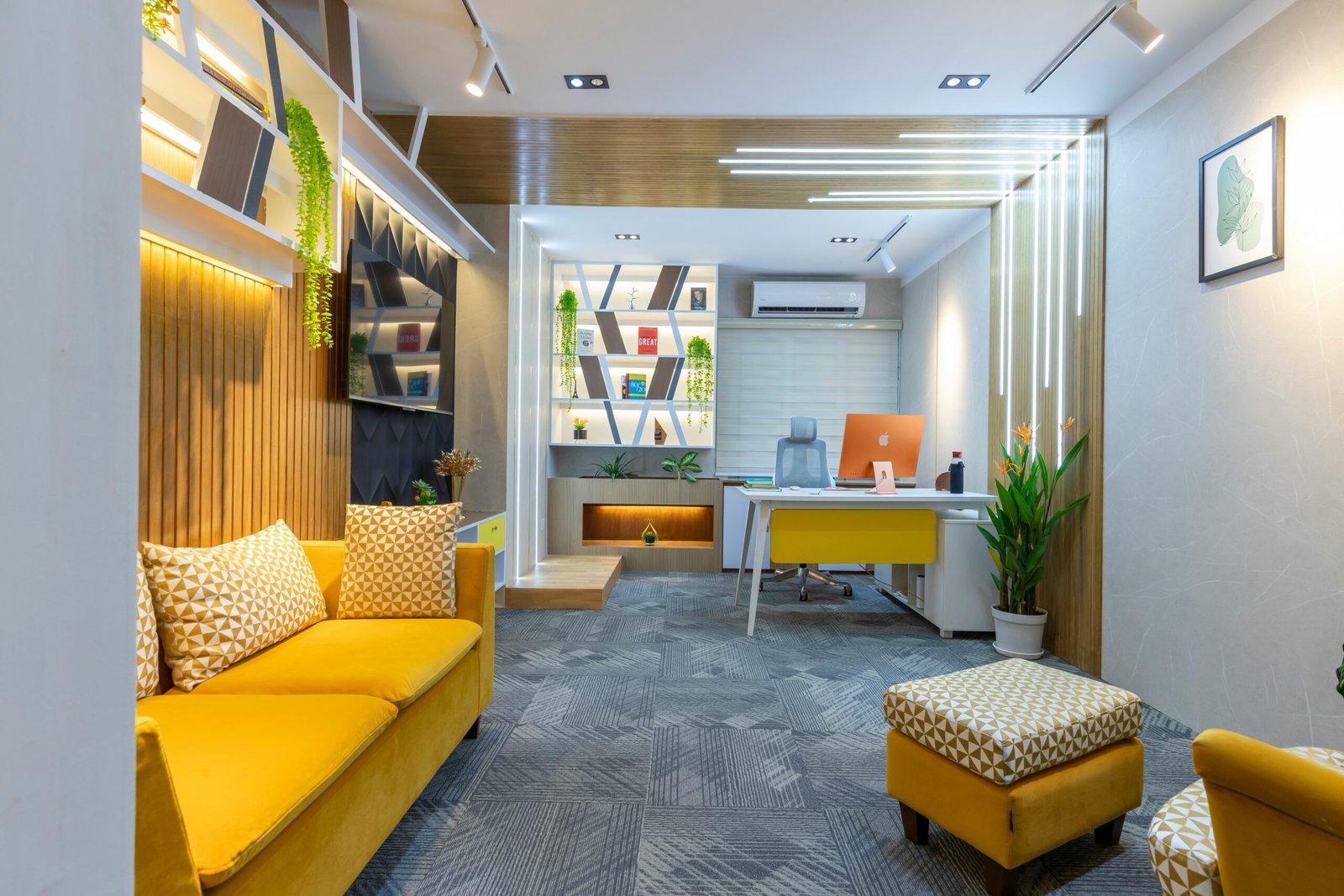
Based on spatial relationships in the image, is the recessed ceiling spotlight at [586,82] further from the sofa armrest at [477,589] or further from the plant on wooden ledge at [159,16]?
the sofa armrest at [477,589]

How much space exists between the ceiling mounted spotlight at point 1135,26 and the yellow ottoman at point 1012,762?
89.5 inches

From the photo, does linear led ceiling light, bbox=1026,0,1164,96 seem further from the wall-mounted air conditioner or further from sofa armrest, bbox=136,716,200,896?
the wall-mounted air conditioner

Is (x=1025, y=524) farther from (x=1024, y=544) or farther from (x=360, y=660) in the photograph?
(x=360, y=660)

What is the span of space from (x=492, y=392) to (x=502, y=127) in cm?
185

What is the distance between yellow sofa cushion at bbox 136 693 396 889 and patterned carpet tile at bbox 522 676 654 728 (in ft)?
4.03

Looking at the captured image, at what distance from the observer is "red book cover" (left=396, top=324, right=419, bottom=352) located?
377cm

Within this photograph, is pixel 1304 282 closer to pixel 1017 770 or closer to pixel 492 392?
pixel 1017 770

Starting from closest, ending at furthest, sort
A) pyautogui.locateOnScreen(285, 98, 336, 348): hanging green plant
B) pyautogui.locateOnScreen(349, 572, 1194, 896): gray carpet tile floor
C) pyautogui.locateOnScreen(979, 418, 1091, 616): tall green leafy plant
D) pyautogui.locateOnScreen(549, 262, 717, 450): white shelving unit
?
pyautogui.locateOnScreen(349, 572, 1194, 896): gray carpet tile floor, pyautogui.locateOnScreen(285, 98, 336, 348): hanging green plant, pyautogui.locateOnScreen(979, 418, 1091, 616): tall green leafy plant, pyautogui.locateOnScreen(549, 262, 717, 450): white shelving unit

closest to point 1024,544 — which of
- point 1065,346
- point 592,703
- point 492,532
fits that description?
point 1065,346

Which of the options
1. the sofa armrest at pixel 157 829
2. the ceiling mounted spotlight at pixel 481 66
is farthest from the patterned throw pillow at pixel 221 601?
the ceiling mounted spotlight at pixel 481 66

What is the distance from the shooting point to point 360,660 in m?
2.05

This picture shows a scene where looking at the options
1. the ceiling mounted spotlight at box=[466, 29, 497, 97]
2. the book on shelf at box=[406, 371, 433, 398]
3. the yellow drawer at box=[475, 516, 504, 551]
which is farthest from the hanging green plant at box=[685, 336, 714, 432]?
the ceiling mounted spotlight at box=[466, 29, 497, 97]

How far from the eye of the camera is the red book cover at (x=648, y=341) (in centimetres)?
680

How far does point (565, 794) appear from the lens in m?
2.30
